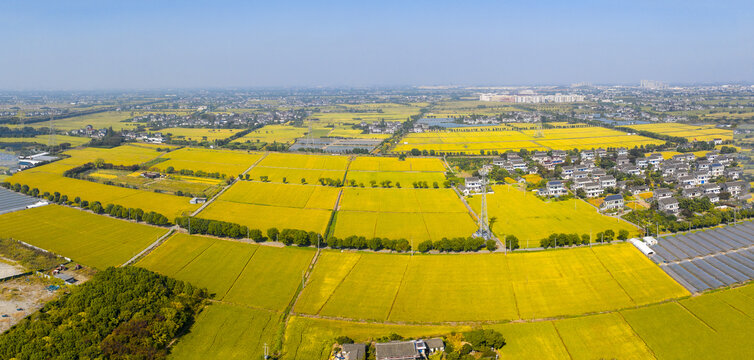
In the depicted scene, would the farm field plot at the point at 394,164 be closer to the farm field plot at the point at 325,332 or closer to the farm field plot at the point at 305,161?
the farm field plot at the point at 305,161

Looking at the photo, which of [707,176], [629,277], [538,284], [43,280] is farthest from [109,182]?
[707,176]

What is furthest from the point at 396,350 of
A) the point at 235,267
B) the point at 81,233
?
the point at 81,233

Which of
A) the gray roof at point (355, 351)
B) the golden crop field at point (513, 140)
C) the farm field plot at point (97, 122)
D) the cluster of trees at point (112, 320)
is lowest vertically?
the gray roof at point (355, 351)

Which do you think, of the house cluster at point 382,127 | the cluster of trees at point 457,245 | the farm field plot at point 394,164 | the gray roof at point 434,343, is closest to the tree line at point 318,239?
the cluster of trees at point 457,245

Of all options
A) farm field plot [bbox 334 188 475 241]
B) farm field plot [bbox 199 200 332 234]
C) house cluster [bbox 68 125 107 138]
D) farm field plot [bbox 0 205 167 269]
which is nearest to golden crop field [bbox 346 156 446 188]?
farm field plot [bbox 334 188 475 241]

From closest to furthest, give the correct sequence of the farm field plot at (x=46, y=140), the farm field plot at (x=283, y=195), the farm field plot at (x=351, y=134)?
the farm field plot at (x=283, y=195)
the farm field plot at (x=46, y=140)
the farm field plot at (x=351, y=134)

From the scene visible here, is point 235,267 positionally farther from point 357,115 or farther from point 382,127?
point 357,115

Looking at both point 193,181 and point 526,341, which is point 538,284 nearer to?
point 526,341
